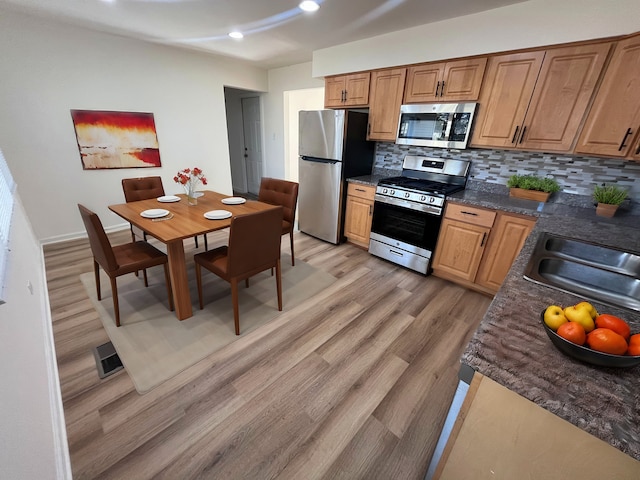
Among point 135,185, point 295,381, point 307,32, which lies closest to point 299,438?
point 295,381

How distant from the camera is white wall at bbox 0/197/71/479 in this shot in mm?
816

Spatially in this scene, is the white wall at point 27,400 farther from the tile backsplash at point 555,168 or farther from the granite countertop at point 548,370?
the tile backsplash at point 555,168

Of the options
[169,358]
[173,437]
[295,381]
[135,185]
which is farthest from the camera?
[135,185]

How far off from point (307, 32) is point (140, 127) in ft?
8.40

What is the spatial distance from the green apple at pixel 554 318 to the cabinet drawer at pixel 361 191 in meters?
2.42

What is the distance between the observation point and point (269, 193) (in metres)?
2.97

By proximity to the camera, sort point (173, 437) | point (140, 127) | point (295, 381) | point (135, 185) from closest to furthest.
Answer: point (173, 437)
point (295, 381)
point (135, 185)
point (140, 127)

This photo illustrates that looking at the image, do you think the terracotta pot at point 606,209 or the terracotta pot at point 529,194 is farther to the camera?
the terracotta pot at point 529,194

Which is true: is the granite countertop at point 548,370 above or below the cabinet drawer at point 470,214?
above

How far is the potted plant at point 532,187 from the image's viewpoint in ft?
Answer: 7.52

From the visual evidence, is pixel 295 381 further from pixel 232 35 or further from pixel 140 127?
pixel 140 127

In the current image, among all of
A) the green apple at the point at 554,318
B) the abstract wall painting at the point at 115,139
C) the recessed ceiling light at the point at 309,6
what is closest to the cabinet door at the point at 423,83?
the recessed ceiling light at the point at 309,6

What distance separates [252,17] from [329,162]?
160 cm

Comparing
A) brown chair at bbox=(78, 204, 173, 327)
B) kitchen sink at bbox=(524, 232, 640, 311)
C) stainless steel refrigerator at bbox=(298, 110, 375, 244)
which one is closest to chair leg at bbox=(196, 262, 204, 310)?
brown chair at bbox=(78, 204, 173, 327)
